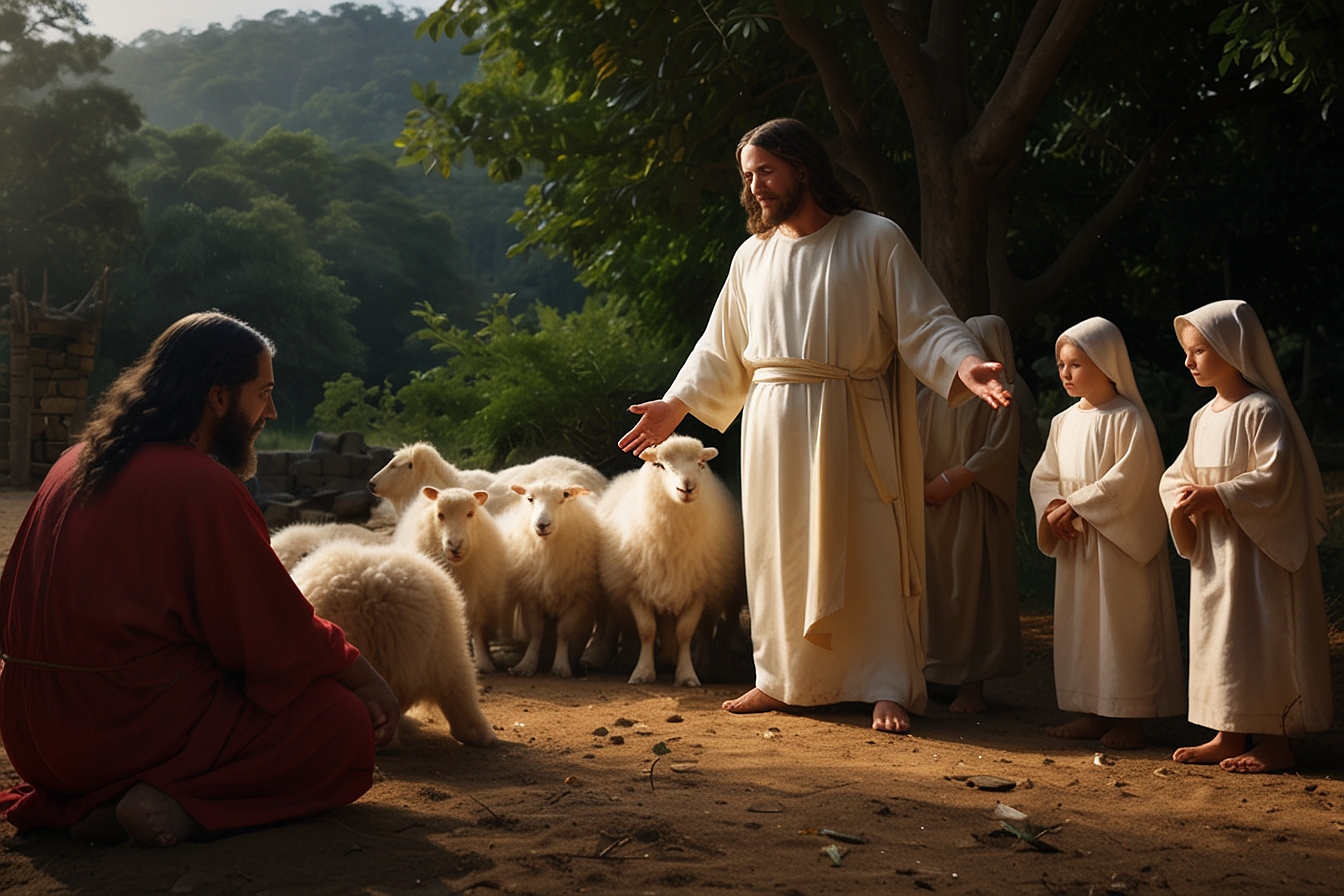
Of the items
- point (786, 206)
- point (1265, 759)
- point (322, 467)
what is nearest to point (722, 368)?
point (786, 206)

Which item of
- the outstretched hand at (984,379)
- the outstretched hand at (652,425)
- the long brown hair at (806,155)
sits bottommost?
the outstretched hand at (652,425)

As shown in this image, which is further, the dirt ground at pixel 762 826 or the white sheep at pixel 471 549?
the white sheep at pixel 471 549

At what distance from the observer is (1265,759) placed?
14.2ft

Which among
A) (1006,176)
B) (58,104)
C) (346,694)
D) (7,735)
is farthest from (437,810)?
(58,104)

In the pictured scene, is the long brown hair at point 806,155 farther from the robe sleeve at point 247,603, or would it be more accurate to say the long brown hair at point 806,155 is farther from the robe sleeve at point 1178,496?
the robe sleeve at point 247,603

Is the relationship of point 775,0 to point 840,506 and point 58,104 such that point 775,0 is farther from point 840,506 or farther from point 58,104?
point 58,104

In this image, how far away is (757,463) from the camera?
549cm

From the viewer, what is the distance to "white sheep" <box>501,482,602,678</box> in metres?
6.95

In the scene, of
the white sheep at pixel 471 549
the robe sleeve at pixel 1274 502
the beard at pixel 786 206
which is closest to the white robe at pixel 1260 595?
the robe sleeve at pixel 1274 502

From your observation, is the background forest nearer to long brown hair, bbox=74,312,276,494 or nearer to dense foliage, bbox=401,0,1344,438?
dense foliage, bbox=401,0,1344,438

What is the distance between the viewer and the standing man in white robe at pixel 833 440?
5.20 metres

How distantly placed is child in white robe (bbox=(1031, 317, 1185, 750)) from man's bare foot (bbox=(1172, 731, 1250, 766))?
31 centimetres

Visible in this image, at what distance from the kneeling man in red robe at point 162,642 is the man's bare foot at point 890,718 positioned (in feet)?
8.31

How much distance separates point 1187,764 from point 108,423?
13.1 feet
